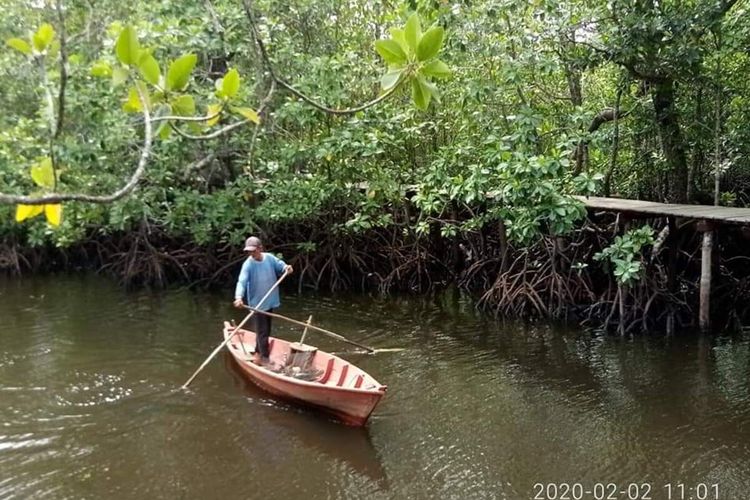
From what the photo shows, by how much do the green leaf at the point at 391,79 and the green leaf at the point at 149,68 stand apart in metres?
0.71

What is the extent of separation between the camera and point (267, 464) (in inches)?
231

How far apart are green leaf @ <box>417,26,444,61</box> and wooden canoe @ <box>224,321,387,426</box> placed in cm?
434

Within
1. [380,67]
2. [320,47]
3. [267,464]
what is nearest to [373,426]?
[267,464]

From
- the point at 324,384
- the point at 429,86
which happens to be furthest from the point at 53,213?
the point at 324,384

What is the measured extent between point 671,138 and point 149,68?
29.9 ft

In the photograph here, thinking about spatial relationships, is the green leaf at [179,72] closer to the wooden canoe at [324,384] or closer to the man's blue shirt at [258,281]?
the wooden canoe at [324,384]

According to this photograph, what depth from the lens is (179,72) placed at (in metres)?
1.97

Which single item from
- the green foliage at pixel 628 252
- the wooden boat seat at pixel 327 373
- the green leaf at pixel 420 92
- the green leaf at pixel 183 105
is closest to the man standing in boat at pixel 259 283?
the wooden boat seat at pixel 327 373

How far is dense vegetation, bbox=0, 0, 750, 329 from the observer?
8.27m

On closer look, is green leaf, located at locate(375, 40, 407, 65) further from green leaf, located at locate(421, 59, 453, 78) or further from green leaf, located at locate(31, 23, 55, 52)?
green leaf, located at locate(31, 23, 55, 52)

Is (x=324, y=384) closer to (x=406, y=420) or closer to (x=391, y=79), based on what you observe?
(x=406, y=420)

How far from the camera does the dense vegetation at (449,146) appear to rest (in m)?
8.27

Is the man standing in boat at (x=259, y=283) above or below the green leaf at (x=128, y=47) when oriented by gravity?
below

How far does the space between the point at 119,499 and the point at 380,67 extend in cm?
726
